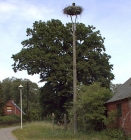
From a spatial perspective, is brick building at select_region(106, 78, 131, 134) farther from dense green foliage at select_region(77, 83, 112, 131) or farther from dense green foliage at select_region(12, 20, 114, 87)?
dense green foliage at select_region(12, 20, 114, 87)

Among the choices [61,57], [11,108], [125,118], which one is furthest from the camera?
[11,108]

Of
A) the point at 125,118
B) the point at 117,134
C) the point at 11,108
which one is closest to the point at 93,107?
the point at 117,134

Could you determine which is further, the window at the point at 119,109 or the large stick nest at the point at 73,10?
the large stick nest at the point at 73,10

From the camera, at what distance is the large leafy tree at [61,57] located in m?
42.2

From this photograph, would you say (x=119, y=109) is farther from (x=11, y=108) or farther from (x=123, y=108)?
(x=11, y=108)

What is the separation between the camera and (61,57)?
42844 millimetres

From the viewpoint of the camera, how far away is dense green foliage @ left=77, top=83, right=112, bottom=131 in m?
22.5

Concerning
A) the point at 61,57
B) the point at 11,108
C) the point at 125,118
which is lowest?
the point at 125,118

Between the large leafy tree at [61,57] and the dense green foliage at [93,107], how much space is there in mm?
17084

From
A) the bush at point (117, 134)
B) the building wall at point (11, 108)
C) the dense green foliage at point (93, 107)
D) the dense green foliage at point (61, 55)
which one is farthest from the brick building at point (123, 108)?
the building wall at point (11, 108)

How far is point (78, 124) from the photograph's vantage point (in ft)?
84.0

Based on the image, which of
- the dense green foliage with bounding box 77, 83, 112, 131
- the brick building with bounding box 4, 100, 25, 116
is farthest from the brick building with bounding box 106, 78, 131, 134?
the brick building with bounding box 4, 100, 25, 116

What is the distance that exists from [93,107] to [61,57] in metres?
20.9

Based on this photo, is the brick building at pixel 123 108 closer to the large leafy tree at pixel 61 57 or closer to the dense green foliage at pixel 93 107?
the dense green foliage at pixel 93 107
